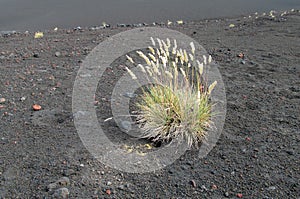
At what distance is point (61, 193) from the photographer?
2502 mm

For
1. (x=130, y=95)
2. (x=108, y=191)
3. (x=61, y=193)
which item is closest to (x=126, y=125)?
(x=130, y=95)

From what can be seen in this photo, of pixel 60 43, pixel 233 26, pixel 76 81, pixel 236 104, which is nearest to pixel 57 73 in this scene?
pixel 76 81

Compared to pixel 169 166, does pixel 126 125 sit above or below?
above

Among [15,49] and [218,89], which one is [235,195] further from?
[15,49]

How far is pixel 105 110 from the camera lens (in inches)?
143

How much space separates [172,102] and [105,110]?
81 cm

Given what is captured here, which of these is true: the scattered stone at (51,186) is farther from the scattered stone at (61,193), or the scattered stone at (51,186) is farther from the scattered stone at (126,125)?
the scattered stone at (126,125)

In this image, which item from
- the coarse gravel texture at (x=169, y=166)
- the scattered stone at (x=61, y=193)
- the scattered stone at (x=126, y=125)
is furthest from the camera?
the scattered stone at (x=126, y=125)

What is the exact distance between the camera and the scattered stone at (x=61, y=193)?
2.49 m

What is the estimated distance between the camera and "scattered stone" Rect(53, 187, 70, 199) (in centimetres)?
249

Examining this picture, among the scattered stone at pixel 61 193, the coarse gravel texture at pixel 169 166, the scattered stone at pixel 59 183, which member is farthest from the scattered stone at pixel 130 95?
the scattered stone at pixel 61 193

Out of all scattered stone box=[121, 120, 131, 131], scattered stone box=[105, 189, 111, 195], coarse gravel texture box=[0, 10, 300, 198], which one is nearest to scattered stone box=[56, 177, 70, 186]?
coarse gravel texture box=[0, 10, 300, 198]

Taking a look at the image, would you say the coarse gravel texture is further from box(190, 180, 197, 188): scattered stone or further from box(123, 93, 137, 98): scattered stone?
box(123, 93, 137, 98): scattered stone

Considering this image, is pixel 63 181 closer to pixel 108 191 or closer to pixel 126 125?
pixel 108 191
